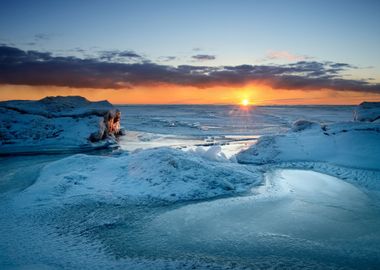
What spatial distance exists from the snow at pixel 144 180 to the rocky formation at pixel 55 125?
24.1ft

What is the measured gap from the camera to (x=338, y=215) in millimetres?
6473

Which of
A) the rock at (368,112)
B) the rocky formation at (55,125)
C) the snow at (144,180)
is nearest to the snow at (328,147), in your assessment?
the snow at (144,180)

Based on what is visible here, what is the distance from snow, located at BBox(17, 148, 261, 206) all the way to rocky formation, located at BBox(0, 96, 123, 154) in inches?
290

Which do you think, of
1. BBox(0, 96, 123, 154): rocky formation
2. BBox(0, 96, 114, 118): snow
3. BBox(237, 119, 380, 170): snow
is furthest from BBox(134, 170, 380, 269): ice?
BBox(0, 96, 114, 118): snow

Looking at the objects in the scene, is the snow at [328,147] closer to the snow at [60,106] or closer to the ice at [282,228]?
the ice at [282,228]

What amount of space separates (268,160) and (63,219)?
27.4 feet

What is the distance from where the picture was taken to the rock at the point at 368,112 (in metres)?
17.3

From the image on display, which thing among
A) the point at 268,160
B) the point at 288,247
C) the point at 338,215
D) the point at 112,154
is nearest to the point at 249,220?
the point at 288,247

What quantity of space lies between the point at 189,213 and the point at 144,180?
7.04 ft

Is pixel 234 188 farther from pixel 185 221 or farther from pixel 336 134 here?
pixel 336 134

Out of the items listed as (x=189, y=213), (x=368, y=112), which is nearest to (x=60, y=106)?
(x=189, y=213)

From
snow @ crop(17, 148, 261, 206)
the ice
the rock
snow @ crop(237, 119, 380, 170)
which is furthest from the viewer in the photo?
the rock

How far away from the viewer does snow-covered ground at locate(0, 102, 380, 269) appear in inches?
186

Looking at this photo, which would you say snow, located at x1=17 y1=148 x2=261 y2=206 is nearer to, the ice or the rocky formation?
the ice
